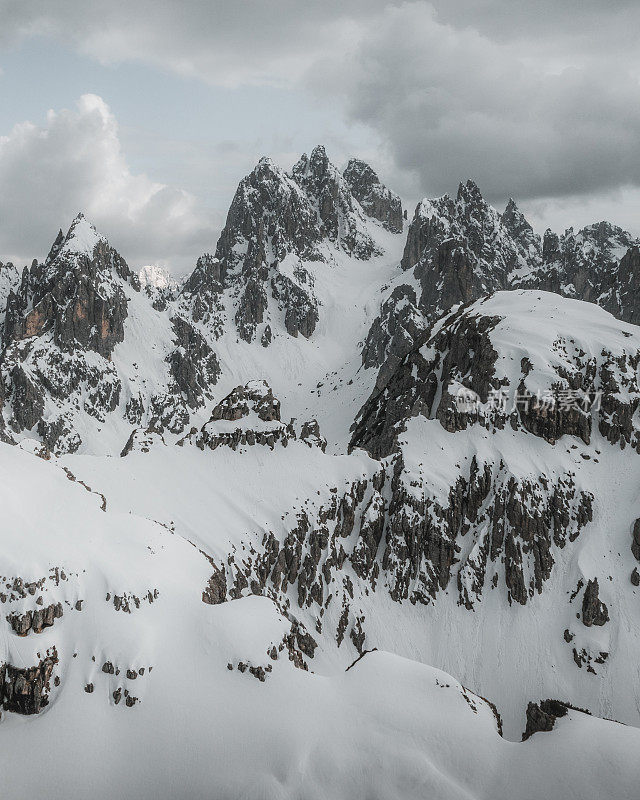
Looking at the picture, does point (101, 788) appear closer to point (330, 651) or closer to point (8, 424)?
point (330, 651)

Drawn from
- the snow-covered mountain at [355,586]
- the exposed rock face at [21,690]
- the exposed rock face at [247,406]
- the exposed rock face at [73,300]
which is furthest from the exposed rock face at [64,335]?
the exposed rock face at [21,690]

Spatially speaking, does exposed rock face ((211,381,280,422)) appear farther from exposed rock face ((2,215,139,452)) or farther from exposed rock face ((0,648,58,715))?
exposed rock face ((2,215,139,452))

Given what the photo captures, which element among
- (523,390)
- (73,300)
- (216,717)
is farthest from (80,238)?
(216,717)

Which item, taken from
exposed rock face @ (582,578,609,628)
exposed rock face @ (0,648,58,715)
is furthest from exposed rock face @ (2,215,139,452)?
exposed rock face @ (582,578,609,628)

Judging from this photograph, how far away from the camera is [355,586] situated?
70.5 metres

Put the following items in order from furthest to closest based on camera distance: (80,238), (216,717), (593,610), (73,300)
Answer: (80,238)
(73,300)
(593,610)
(216,717)

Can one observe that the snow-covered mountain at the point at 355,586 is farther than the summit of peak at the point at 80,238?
No

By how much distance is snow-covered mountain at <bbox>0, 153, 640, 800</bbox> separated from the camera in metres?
30.2

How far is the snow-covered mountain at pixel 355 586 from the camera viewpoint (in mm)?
30172

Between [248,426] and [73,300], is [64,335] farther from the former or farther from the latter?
[248,426]

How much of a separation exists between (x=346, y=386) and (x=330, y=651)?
123 meters

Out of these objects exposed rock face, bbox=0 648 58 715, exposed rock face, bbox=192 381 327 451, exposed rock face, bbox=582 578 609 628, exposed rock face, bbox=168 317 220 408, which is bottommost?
exposed rock face, bbox=0 648 58 715

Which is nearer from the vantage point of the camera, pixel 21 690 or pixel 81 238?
pixel 21 690

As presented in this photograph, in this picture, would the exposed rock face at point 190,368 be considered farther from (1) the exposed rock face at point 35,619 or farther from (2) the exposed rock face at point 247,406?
Result: (1) the exposed rock face at point 35,619
